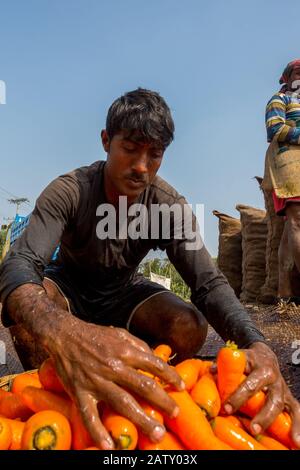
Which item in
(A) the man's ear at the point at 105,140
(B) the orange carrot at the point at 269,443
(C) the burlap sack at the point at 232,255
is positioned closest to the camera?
(B) the orange carrot at the point at 269,443

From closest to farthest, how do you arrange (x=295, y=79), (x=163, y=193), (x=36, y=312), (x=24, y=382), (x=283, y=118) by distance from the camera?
(x=36, y=312) → (x=24, y=382) → (x=163, y=193) → (x=283, y=118) → (x=295, y=79)


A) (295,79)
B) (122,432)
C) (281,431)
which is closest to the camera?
(122,432)

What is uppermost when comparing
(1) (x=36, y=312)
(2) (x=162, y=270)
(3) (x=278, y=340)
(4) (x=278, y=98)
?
(4) (x=278, y=98)

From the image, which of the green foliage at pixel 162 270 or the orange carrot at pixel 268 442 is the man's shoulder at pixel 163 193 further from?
the green foliage at pixel 162 270

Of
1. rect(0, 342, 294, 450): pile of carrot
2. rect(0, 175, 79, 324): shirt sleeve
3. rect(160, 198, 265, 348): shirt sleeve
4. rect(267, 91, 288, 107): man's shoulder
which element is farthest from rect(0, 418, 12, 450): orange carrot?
rect(267, 91, 288, 107): man's shoulder

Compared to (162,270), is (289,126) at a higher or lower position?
higher

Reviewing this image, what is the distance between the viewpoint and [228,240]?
10023 millimetres

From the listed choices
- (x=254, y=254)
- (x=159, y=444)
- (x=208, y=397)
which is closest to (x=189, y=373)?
(x=208, y=397)

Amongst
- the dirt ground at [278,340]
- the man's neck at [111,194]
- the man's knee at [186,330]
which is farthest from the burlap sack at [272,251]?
the man's neck at [111,194]

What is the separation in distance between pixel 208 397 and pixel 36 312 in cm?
74

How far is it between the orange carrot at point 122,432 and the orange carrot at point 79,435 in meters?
0.10

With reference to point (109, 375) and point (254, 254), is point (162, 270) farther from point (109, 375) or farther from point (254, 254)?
point (109, 375)

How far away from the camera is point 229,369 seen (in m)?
1.82

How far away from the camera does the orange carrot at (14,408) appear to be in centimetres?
195
